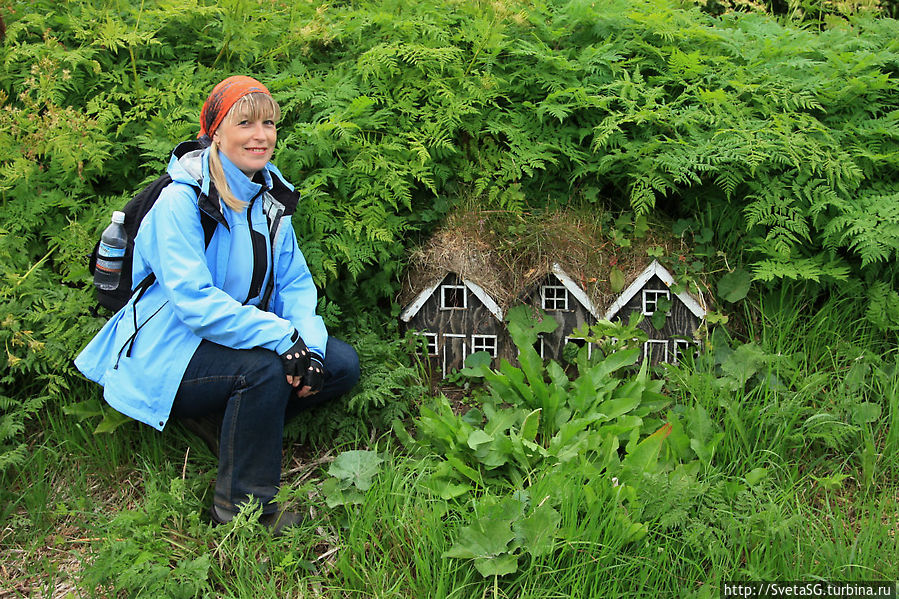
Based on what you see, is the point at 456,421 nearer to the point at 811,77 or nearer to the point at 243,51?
the point at 243,51

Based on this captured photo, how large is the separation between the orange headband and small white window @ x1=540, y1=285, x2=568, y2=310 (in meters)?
1.90

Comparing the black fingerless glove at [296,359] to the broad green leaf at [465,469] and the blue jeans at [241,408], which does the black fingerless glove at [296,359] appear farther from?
the broad green leaf at [465,469]

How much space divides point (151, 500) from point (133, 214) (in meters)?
1.30

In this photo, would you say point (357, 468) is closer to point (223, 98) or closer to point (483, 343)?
point (483, 343)

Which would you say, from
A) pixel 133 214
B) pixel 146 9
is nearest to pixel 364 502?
pixel 133 214

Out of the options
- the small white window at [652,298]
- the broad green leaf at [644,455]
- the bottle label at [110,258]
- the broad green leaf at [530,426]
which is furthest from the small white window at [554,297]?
the bottle label at [110,258]

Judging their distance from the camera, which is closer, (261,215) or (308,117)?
(261,215)

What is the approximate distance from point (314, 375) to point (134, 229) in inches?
40.9

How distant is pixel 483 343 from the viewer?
4.13 m

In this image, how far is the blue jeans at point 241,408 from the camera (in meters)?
3.02

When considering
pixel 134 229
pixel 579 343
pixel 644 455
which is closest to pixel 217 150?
pixel 134 229

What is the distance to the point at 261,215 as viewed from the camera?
3.26 meters

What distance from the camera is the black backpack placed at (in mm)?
3098

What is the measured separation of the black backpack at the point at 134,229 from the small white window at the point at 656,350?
99.0 inches
